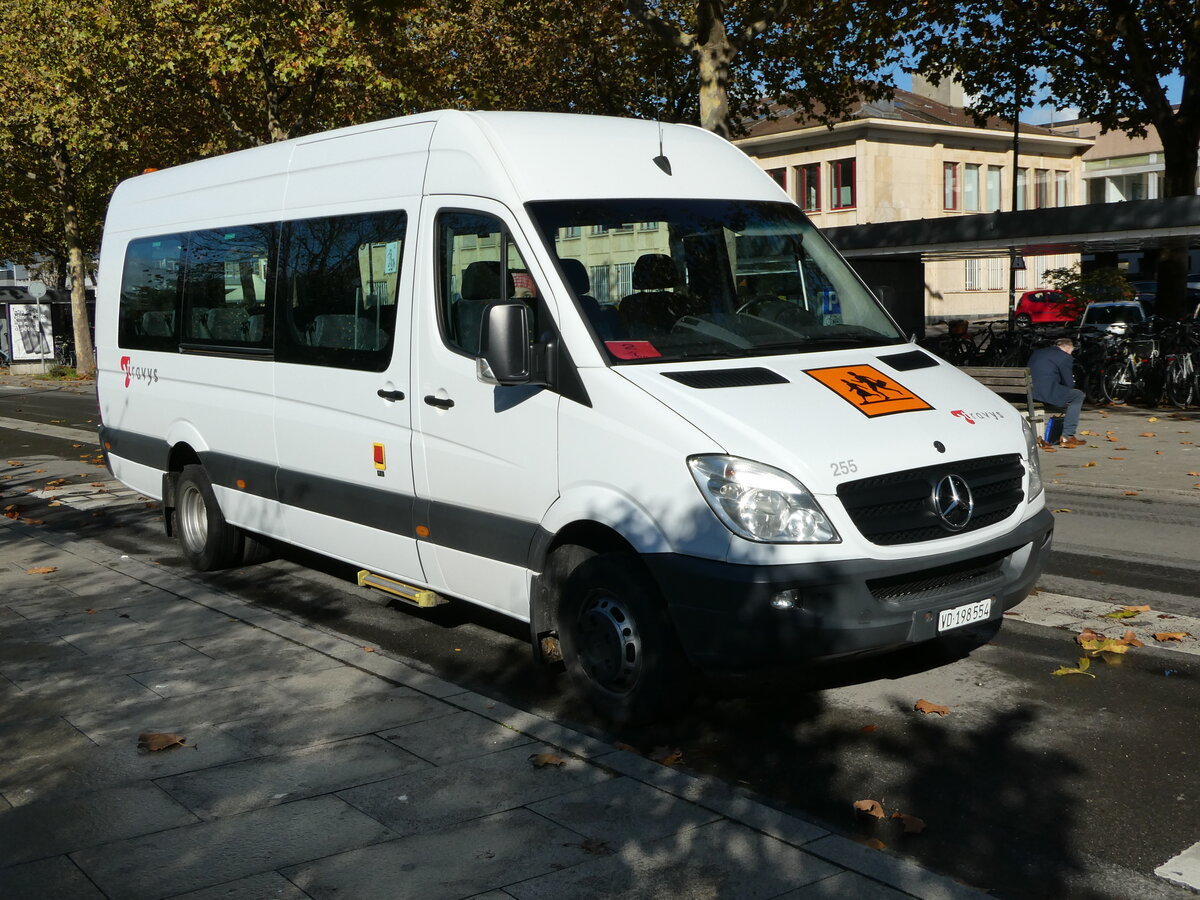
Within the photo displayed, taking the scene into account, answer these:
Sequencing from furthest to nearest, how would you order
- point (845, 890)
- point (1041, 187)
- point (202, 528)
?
point (1041, 187), point (202, 528), point (845, 890)

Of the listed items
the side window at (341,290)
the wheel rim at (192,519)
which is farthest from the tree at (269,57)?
the side window at (341,290)

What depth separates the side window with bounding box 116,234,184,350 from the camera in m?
9.08

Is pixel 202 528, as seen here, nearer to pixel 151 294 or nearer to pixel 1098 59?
pixel 151 294

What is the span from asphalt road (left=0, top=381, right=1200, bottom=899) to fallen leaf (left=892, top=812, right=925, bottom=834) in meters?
0.03

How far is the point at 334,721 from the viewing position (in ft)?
18.3

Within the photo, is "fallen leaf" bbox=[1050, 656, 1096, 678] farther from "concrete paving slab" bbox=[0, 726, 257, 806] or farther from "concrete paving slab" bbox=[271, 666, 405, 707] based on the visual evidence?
"concrete paving slab" bbox=[0, 726, 257, 806]

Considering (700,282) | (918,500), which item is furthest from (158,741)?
(918,500)

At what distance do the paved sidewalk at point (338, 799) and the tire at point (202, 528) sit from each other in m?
1.95

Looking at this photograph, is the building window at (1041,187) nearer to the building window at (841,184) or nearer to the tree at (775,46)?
the building window at (841,184)

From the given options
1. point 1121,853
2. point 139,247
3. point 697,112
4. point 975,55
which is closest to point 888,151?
point 697,112

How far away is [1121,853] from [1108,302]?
2959cm

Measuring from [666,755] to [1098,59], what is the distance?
22.8 m

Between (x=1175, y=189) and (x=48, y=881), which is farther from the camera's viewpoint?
(x=1175, y=189)

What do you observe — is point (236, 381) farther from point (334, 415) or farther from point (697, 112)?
point (697, 112)
